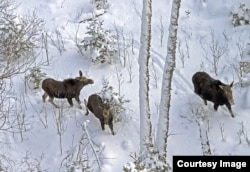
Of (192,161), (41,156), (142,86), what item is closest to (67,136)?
(41,156)

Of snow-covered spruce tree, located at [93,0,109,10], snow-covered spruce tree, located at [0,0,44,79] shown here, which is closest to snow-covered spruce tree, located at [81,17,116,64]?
snow-covered spruce tree, located at [0,0,44,79]

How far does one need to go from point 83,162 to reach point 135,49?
488 cm

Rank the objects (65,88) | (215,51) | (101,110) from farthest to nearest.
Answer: (215,51) → (65,88) → (101,110)

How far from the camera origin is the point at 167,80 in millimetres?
10023

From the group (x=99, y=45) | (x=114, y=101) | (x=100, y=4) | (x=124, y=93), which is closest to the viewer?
(x=114, y=101)

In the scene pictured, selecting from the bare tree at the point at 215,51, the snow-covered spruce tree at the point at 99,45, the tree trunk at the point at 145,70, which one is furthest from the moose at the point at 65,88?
the bare tree at the point at 215,51

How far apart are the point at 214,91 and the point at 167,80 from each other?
225 centimetres

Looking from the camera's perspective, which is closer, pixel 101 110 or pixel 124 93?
pixel 101 110

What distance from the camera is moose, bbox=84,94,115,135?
1167 centimetres

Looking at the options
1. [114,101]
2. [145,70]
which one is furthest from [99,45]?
[145,70]

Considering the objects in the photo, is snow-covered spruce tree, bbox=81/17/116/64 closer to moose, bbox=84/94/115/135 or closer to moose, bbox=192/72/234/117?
moose, bbox=84/94/115/135

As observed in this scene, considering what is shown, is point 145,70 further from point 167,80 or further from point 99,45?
point 99,45

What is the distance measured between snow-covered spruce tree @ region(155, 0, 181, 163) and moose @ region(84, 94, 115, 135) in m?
1.57

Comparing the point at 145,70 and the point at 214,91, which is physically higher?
the point at 145,70
